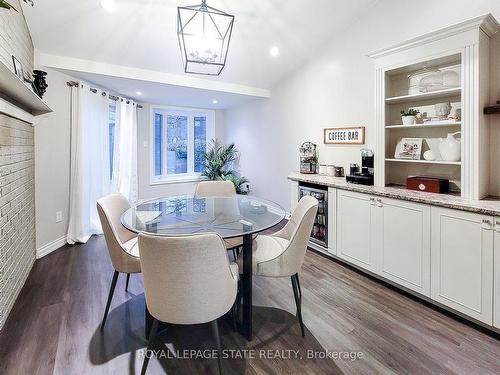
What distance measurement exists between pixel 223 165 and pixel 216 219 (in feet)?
13.6

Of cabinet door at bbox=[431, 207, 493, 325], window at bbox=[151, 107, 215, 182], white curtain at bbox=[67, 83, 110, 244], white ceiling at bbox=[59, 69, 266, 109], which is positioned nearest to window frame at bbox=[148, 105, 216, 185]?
window at bbox=[151, 107, 215, 182]

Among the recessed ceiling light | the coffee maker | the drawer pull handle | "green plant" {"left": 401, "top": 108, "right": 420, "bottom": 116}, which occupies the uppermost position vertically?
the recessed ceiling light

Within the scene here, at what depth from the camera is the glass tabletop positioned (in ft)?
6.15

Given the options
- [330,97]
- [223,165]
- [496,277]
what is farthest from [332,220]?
[223,165]

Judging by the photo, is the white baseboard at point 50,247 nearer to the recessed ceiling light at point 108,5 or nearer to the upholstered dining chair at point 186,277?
the upholstered dining chair at point 186,277

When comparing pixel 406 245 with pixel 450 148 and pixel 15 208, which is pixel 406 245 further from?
pixel 15 208

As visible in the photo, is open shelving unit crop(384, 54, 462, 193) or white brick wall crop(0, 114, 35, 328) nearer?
→ white brick wall crop(0, 114, 35, 328)

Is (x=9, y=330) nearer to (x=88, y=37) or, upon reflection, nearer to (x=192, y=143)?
(x=88, y=37)

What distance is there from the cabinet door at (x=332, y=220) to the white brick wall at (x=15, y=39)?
9.94 ft

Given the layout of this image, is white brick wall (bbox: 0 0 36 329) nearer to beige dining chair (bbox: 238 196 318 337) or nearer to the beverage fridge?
beige dining chair (bbox: 238 196 318 337)

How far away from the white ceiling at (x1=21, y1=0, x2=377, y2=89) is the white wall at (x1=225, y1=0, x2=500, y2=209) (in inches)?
10.9

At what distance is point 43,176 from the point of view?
3.34 m

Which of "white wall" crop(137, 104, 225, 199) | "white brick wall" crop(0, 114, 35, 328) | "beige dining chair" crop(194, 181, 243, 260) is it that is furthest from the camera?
"white wall" crop(137, 104, 225, 199)

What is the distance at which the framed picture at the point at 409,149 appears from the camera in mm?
2809
